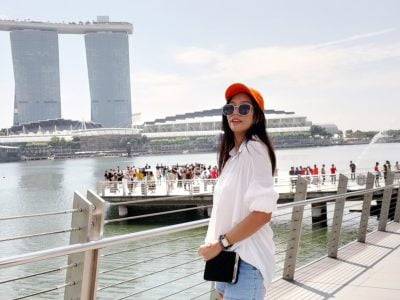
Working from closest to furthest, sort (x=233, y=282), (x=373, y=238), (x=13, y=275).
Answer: (x=233, y=282) < (x=373, y=238) < (x=13, y=275)

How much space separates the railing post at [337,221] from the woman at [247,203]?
14.0ft

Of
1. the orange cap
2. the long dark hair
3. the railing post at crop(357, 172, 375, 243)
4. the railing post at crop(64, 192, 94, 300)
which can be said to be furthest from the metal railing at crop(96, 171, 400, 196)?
the orange cap

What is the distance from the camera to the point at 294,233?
5.65 m

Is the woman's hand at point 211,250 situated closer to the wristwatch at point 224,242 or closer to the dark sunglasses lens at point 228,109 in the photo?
the wristwatch at point 224,242

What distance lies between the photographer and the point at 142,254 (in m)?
16.9

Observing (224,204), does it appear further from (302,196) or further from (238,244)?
(302,196)

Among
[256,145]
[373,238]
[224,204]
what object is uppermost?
[256,145]

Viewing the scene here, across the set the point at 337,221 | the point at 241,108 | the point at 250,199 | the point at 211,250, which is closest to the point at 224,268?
the point at 211,250

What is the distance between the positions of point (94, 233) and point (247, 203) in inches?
35.6

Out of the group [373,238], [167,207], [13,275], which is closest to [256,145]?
[373,238]

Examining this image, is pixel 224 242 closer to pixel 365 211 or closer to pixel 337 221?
pixel 337 221

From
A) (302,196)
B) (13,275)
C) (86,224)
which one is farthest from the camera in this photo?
(13,275)

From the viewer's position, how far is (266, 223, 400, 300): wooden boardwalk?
16.3ft

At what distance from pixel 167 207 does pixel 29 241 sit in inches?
319
